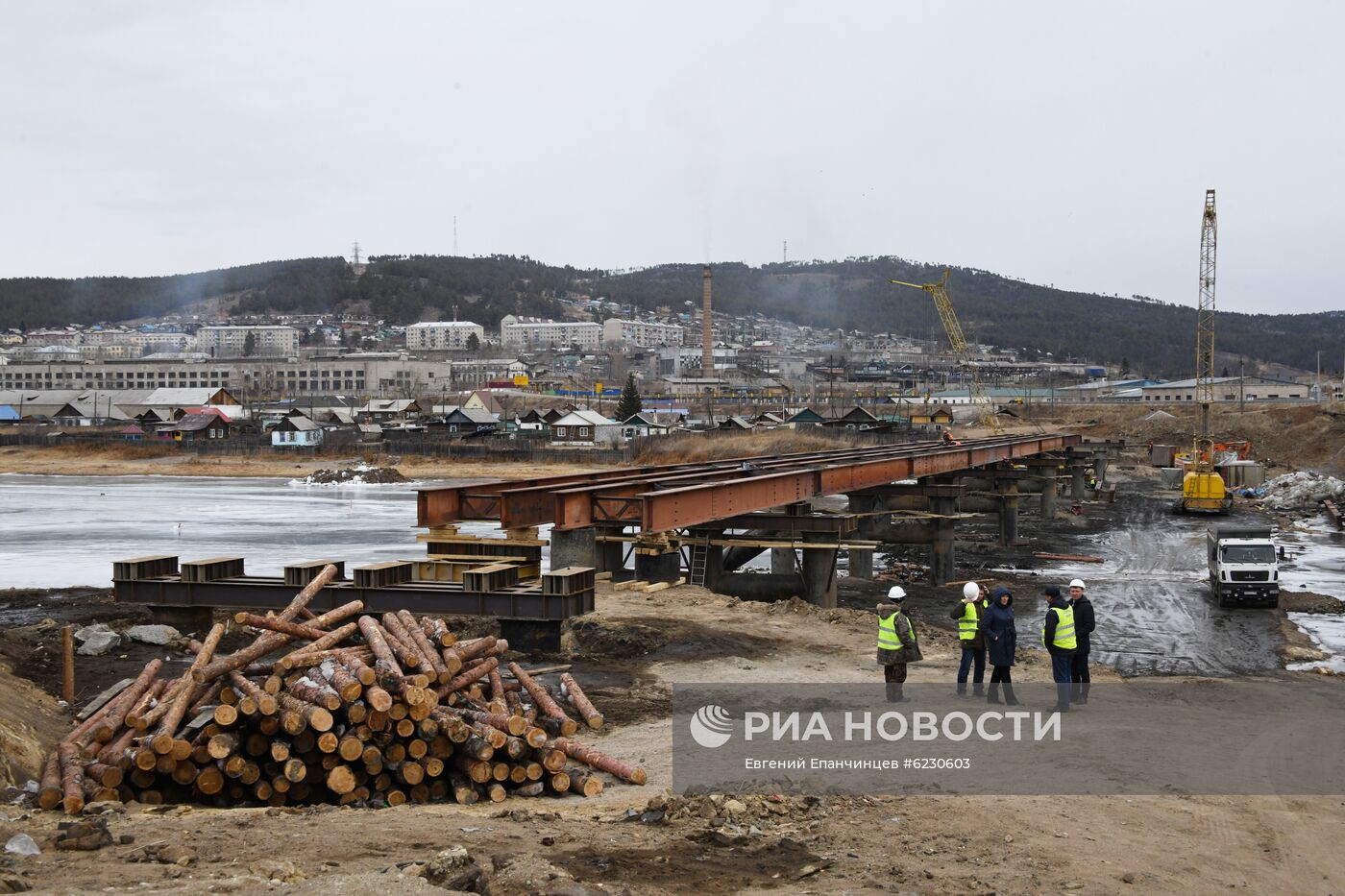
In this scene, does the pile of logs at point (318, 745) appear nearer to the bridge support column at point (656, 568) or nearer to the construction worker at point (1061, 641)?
the construction worker at point (1061, 641)

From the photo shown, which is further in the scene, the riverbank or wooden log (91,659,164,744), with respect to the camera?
the riverbank

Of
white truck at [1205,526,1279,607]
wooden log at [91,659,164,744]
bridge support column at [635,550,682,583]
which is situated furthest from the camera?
white truck at [1205,526,1279,607]

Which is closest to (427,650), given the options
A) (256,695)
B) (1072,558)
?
(256,695)

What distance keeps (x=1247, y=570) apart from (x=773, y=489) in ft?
36.0

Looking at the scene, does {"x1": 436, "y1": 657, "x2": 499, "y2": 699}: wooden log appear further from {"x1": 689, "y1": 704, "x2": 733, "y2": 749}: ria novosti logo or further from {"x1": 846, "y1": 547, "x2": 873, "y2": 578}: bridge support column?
{"x1": 846, "y1": 547, "x2": 873, "y2": 578}: bridge support column

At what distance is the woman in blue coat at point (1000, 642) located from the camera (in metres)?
13.4

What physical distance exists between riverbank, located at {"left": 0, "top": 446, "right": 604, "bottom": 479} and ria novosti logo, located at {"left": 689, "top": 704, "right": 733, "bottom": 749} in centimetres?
5946

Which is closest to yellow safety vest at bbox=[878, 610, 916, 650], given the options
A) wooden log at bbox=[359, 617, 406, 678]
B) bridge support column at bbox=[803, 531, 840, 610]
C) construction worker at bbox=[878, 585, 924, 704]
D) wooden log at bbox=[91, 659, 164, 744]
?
construction worker at bbox=[878, 585, 924, 704]

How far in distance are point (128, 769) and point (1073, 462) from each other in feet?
Result: 193

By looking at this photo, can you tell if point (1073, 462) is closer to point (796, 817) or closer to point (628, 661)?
point (628, 661)

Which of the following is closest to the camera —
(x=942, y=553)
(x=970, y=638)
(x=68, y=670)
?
(x=970, y=638)

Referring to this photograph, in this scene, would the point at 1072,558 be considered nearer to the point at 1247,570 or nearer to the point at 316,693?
the point at 1247,570

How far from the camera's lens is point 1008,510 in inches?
1647

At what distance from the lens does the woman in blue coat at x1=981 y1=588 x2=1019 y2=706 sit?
1335 cm
